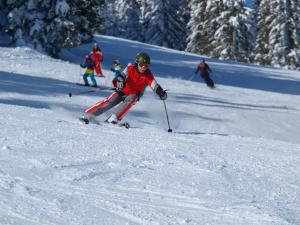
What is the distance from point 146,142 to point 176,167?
1.67 metres

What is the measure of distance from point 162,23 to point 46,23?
2736 cm

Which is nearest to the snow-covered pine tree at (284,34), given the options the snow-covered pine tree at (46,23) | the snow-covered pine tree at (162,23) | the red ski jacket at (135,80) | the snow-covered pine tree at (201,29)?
the snow-covered pine tree at (201,29)

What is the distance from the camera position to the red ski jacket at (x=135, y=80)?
999 cm

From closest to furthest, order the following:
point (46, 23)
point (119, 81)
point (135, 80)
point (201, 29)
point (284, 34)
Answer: point (119, 81)
point (135, 80)
point (46, 23)
point (284, 34)
point (201, 29)

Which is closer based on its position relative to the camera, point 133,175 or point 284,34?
point 133,175

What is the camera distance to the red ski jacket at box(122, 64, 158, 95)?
9.99 metres

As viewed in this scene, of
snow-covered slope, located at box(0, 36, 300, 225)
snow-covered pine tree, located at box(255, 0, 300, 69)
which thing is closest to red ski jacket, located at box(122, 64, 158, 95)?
snow-covered slope, located at box(0, 36, 300, 225)

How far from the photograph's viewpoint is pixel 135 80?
1006 centimetres

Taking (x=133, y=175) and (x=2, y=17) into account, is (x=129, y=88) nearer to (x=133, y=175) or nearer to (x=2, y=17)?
(x=133, y=175)

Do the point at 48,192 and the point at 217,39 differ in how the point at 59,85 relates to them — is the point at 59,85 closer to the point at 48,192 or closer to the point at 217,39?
the point at 48,192

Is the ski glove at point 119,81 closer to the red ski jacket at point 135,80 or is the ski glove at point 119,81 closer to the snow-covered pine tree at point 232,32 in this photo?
the red ski jacket at point 135,80

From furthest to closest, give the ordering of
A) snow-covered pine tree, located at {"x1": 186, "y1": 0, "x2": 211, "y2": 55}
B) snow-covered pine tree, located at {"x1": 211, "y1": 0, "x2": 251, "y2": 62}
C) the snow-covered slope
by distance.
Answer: snow-covered pine tree, located at {"x1": 186, "y1": 0, "x2": 211, "y2": 55}
snow-covered pine tree, located at {"x1": 211, "y1": 0, "x2": 251, "y2": 62}
the snow-covered slope

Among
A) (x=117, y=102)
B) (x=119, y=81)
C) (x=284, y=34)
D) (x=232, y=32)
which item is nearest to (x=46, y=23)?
(x=117, y=102)

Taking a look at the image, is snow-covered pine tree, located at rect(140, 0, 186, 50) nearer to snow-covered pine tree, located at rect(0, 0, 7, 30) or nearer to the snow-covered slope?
snow-covered pine tree, located at rect(0, 0, 7, 30)
